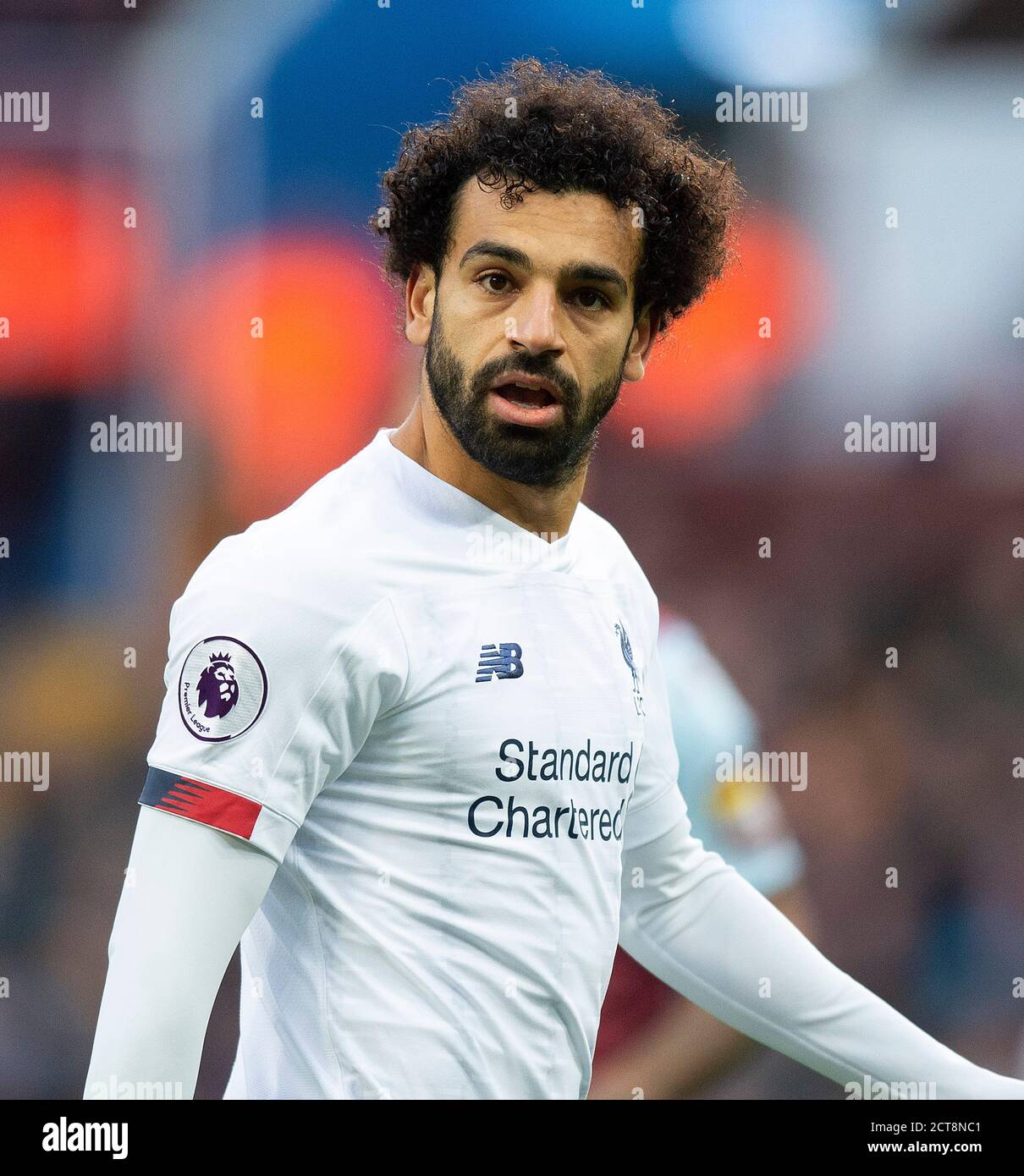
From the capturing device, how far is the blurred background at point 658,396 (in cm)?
468

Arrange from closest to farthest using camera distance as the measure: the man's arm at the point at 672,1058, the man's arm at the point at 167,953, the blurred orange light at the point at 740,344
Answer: the man's arm at the point at 167,953
the man's arm at the point at 672,1058
the blurred orange light at the point at 740,344

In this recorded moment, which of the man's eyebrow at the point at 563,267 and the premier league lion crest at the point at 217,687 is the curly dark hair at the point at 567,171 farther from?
the premier league lion crest at the point at 217,687

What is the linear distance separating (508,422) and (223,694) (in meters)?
0.54

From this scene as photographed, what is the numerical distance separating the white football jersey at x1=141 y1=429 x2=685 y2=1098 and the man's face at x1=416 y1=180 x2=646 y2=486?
0.36 ft

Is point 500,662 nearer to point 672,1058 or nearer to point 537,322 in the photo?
point 537,322

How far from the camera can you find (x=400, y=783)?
5.98 ft

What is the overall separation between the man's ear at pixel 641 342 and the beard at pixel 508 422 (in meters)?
0.15

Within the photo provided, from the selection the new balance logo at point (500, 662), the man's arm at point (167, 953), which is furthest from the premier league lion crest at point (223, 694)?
the new balance logo at point (500, 662)

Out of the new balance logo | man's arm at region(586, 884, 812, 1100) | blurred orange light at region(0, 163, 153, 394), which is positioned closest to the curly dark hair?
the new balance logo

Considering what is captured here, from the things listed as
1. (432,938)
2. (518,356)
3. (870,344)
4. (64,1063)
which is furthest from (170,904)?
(870,344)

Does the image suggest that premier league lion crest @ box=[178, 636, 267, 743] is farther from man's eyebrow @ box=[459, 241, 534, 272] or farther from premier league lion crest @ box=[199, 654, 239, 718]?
man's eyebrow @ box=[459, 241, 534, 272]

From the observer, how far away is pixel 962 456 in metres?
5.23

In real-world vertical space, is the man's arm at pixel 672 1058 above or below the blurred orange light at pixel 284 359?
below
